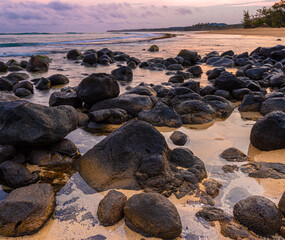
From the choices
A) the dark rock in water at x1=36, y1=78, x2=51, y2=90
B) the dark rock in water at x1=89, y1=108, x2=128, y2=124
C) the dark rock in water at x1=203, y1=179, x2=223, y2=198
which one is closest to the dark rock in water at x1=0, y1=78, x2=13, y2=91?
the dark rock in water at x1=36, y1=78, x2=51, y2=90

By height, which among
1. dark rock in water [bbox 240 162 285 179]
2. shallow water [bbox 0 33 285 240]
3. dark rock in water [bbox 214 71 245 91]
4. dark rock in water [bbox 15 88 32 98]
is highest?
dark rock in water [bbox 214 71 245 91]

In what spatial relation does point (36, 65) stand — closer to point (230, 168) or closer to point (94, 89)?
point (94, 89)

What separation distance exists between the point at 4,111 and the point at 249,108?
4.21m

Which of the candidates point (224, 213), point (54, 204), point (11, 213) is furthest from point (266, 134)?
point (11, 213)

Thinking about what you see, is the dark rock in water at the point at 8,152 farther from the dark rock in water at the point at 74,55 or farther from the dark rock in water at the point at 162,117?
the dark rock in water at the point at 74,55

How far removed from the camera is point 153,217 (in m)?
1.79

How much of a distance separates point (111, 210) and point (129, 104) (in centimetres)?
274

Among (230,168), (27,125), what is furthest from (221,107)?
(27,125)

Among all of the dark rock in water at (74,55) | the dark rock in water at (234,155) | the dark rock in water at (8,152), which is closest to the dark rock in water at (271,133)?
the dark rock in water at (234,155)

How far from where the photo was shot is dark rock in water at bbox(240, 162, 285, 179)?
250 cm

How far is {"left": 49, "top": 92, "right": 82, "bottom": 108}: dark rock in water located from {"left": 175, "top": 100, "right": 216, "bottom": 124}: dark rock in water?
2095mm

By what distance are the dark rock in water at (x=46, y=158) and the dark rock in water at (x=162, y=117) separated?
1637 millimetres

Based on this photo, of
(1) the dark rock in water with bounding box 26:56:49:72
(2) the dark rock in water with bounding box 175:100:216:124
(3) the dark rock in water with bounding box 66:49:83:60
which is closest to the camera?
(2) the dark rock in water with bounding box 175:100:216:124

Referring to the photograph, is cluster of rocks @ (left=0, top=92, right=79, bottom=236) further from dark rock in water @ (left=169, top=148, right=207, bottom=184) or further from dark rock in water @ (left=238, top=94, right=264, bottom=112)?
dark rock in water @ (left=238, top=94, right=264, bottom=112)
